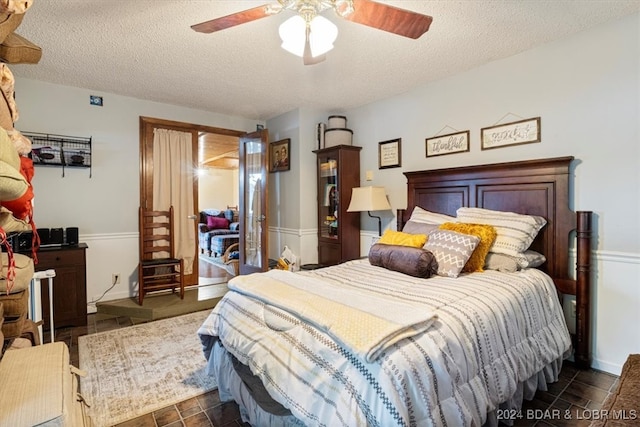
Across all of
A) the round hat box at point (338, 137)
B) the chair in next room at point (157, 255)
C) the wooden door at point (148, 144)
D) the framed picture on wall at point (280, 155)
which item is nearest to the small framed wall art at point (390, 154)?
the round hat box at point (338, 137)

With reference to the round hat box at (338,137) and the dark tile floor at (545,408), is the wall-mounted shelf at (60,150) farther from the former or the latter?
the dark tile floor at (545,408)

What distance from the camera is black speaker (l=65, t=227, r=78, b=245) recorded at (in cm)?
326

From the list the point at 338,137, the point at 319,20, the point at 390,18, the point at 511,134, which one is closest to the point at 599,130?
the point at 511,134

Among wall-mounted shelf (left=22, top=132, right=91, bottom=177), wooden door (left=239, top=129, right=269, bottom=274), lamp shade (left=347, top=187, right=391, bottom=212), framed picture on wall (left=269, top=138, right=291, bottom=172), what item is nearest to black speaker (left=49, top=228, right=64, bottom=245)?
wall-mounted shelf (left=22, top=132, right=91, bottom=177)

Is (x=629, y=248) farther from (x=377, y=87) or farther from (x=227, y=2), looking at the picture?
(x=227, y=2)

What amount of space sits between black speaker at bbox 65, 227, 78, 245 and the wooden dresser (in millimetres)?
98

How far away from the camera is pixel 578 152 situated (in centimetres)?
240

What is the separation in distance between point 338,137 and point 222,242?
12.5 ft

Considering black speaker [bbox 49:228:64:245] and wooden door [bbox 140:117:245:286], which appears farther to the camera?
wooden door [bbox 140:117:245:286]

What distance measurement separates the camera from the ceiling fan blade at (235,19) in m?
1.67

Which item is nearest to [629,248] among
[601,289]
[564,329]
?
[601,289]

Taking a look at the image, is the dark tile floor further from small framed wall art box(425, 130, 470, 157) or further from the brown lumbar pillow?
small framed wall art box(425, 130, 470, 157)

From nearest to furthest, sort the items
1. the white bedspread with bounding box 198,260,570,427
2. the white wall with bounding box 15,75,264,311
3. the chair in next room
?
the white bedspread with bounding box 198,260,570,427, the white wall with bounding box 15,75,264,311, the chair in next room

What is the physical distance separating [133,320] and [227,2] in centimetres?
311
